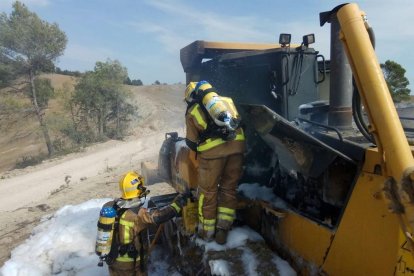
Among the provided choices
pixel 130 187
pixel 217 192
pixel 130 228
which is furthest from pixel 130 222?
pixel 217 192

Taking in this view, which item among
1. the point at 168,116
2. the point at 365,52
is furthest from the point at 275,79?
the point at 168,116

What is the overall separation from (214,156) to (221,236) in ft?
2.49

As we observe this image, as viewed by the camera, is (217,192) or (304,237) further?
(217,192)

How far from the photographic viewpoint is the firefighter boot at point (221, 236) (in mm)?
3992

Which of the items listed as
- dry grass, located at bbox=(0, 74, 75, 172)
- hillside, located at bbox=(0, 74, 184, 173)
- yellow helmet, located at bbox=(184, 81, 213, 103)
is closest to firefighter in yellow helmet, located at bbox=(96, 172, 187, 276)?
yellow helmet, located at bbox=(184, 81, 213, 103)

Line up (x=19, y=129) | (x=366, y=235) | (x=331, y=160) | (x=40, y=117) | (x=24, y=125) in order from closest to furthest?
(x=366, y=235) < (x=331, y=160) < (x=40, y=117) < (x=24, y=125) < (x=19, y=129)

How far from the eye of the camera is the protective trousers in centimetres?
405

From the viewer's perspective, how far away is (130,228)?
4.43 metres

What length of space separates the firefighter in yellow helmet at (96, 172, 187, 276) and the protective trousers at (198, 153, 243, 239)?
1.69 ft

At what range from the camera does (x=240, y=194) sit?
171 inches

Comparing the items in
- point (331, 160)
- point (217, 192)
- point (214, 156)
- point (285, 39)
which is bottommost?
point (217, 192)

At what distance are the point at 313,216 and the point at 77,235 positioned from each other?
461 centimetres

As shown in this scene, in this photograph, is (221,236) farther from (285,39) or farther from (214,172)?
(285,39)

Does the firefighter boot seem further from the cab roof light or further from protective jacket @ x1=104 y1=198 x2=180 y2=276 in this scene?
the cab roof light
